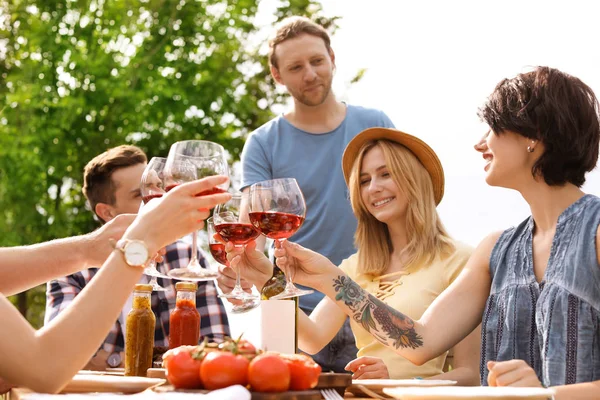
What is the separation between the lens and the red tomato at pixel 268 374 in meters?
1.65

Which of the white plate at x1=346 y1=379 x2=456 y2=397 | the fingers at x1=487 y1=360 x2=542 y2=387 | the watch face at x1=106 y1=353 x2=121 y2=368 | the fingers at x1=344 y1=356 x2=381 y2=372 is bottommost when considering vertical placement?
the watch face at x1=106 y1=353 x2=121 y2=368

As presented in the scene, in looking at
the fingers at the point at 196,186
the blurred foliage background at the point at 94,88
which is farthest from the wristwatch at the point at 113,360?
the blurred foliage background at the point at 94,88

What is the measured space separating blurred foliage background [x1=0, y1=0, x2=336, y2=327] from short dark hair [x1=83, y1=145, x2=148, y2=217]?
7567 mm

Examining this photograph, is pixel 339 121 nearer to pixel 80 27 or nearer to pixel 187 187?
pixel 187 187

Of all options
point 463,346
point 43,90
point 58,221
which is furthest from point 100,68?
point 463,346

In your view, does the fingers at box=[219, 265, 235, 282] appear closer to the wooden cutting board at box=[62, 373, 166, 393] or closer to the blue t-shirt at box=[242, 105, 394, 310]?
the wooden cutting board at box=[62, 373, 166, 393]

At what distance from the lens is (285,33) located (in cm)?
513

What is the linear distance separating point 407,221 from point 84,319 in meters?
2.47

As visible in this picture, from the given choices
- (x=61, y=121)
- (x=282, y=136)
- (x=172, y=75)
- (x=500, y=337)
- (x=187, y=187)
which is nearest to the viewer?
(x=187, y=187)

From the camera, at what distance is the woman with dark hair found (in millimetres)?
2514

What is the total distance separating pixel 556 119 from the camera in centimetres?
270

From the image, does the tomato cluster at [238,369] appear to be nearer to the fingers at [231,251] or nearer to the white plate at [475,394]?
the white plate at [475,394]

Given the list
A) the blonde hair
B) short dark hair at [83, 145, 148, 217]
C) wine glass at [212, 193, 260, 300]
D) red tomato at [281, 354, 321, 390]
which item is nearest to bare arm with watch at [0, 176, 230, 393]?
red tomato at [281, 354, 321, 390]

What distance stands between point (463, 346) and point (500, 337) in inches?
A: 28.8
